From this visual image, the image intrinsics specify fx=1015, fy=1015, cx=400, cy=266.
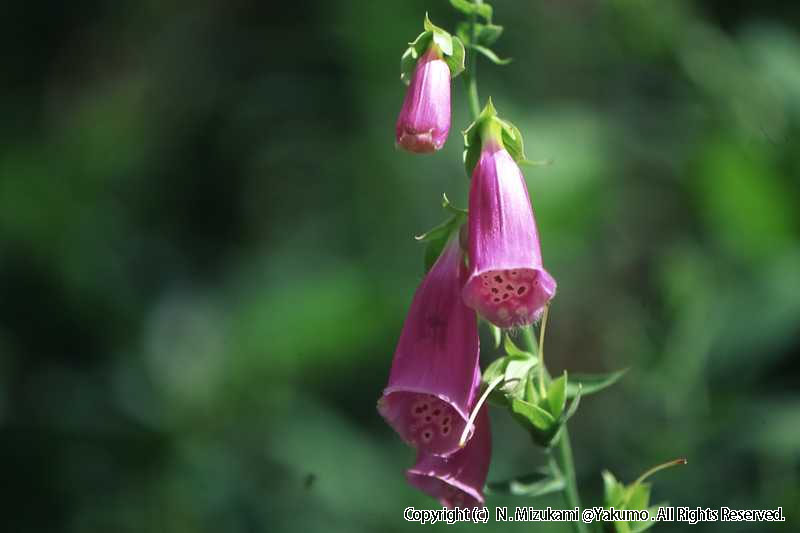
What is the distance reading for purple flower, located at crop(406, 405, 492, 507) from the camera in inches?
62.6

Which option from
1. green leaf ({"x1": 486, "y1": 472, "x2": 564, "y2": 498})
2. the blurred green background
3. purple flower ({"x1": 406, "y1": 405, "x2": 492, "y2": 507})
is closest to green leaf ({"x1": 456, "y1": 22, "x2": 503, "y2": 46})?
purple flower ({"x1": 406, "y1": 405, "x2": 492, "y2": 507})

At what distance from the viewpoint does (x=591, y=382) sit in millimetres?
1624

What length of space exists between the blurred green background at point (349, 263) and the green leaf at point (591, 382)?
0.86m

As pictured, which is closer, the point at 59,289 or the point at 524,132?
the point at 524,132

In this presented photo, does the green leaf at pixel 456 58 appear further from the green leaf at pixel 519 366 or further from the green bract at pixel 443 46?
the green leaf at pixel 519 366

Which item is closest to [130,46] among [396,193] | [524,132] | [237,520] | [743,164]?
[396,193]

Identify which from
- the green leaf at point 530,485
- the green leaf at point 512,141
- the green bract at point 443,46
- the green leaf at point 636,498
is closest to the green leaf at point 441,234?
the green leaf at point 512,141

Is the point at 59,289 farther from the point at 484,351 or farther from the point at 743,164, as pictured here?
the point at 743,164

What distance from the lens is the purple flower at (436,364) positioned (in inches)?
61.4

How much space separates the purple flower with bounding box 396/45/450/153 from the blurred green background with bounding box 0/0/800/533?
1288 mm

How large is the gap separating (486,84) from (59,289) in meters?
1.98

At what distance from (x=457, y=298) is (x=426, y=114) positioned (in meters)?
0.31

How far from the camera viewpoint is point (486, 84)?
4.03 meters

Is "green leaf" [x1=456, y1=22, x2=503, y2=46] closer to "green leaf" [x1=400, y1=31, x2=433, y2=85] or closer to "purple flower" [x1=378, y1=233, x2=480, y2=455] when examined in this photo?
"green leaf" [x1=400, y1=31, x2=433, y2=85]
